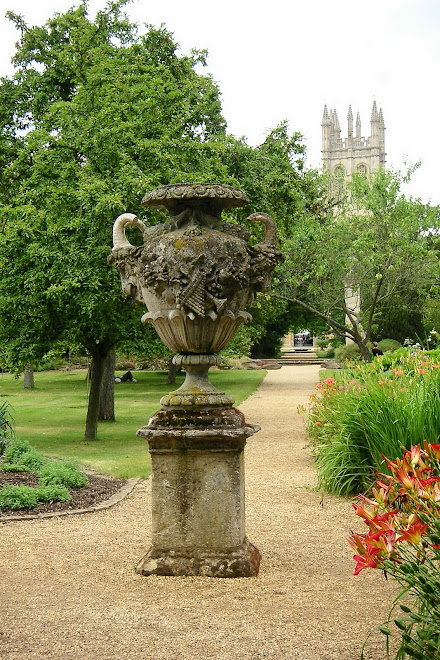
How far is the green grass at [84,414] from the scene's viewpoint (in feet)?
37.9

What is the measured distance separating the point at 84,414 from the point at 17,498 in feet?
37.1

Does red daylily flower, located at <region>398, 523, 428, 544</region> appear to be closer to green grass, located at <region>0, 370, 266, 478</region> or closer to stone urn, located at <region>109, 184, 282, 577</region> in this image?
stone urn, located at <region>109, 184, 282, 577</region>

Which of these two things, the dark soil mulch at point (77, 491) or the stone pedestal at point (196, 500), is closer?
the stone pedestal at point (196, 500)

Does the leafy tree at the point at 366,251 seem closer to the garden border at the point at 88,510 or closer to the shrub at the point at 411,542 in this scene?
the garden border at the point at 88,510

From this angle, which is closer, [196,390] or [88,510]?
[196,390]

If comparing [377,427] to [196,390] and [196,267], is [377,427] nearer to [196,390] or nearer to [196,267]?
[196,390]

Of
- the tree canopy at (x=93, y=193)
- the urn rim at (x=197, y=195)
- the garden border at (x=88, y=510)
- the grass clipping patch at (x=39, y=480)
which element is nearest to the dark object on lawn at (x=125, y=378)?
the tree canopy at (x=93, y=193)

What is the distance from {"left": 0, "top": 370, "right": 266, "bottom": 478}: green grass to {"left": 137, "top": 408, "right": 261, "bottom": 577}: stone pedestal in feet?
14.6

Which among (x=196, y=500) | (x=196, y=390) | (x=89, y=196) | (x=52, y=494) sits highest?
(x=89, y=196)

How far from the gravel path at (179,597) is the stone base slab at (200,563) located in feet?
0.32

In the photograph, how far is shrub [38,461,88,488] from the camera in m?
8.43

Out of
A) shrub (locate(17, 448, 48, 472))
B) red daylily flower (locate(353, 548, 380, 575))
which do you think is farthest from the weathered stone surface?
shrub (locate(17, 448, 48, 472))

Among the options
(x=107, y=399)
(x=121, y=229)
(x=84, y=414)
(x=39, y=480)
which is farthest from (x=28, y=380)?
(x=121, y=229)

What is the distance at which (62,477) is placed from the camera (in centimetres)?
861
